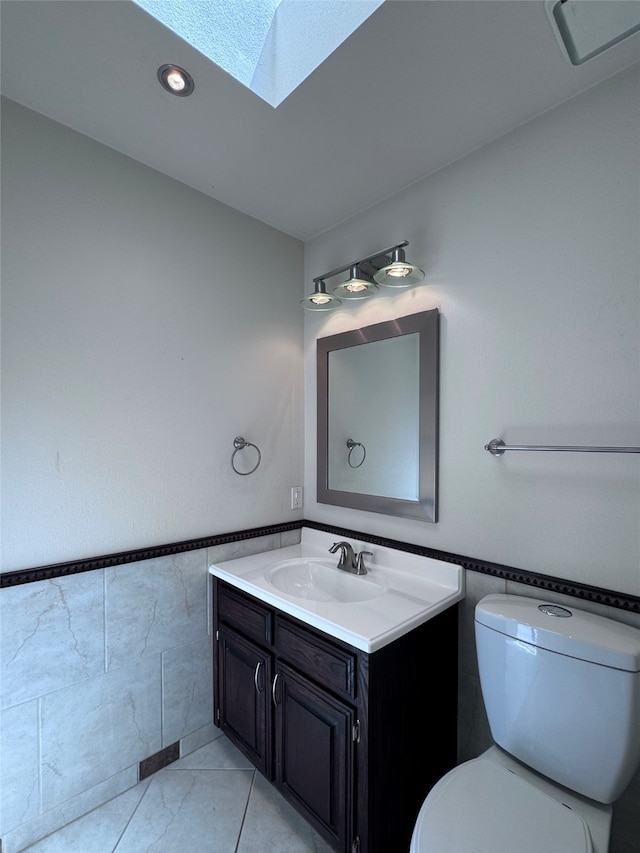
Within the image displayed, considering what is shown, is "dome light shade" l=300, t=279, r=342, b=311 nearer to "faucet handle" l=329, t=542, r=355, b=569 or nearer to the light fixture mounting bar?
the light fixture mounting bar

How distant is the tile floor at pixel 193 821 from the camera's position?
1.33 meters

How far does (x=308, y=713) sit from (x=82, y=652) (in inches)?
33.5

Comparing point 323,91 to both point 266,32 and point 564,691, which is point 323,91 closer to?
point 266,32

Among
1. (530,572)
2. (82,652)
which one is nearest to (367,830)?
(530,572)

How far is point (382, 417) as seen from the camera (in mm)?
1822

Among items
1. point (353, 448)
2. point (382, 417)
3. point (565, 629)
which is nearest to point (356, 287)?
point (382, 417)

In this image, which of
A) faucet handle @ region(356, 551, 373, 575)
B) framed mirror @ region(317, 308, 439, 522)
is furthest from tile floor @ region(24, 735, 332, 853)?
framed mirror @ region(317, 308, 439, 522)

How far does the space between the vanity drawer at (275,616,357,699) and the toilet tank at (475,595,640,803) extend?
1.40ft

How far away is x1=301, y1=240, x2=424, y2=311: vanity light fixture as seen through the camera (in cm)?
155

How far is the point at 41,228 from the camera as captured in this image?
1369 millimetres

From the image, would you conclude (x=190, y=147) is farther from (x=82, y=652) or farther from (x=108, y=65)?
(x=82, y=652)

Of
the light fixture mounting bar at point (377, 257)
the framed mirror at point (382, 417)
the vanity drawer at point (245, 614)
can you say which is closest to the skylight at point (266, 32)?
the light fixture mounting bar at point (377, 257)

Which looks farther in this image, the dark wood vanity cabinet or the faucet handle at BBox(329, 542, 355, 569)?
the faucet handle at BBox(329, 542, 355, 569)

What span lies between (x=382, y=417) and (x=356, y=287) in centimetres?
60
